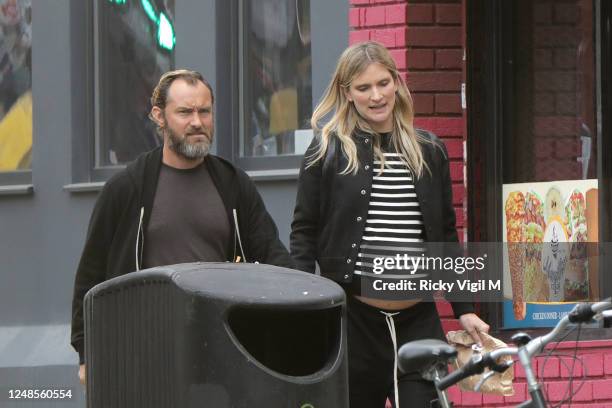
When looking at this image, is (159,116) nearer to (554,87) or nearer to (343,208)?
(343,208)

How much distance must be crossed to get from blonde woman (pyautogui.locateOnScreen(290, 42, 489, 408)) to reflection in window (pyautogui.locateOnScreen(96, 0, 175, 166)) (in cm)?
422

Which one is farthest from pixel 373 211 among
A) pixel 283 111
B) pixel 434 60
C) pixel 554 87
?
pixel 283 111

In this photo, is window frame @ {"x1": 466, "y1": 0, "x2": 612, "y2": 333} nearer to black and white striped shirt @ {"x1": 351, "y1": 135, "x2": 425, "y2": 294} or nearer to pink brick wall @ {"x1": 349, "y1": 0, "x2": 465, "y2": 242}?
pink brick wall @ {"x1": 349, "y1": 0, "x2": 465, "y2": 242}

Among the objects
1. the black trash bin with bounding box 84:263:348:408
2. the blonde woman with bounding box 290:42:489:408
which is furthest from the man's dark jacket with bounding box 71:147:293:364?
the black trash bin with bounding box 84:263:348:408

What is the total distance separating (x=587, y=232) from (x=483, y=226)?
53cm

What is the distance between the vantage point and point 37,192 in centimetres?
983

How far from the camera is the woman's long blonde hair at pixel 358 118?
546 cm

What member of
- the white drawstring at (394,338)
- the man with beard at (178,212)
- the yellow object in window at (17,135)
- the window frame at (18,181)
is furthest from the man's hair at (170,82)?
the yellow object in window at (17,135)

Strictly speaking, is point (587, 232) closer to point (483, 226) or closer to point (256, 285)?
point (483, 226)

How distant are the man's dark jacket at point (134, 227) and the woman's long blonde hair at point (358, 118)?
0.36 m

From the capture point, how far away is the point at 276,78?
9109 millimetres

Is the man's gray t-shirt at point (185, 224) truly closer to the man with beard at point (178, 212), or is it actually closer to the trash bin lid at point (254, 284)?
the man with beard at point (178, 212)

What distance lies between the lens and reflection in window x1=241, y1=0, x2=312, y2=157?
8.99 metres

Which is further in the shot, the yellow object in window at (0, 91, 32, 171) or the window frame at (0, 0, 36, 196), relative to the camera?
the yellow object in window at (0, 91, 32, 171)
